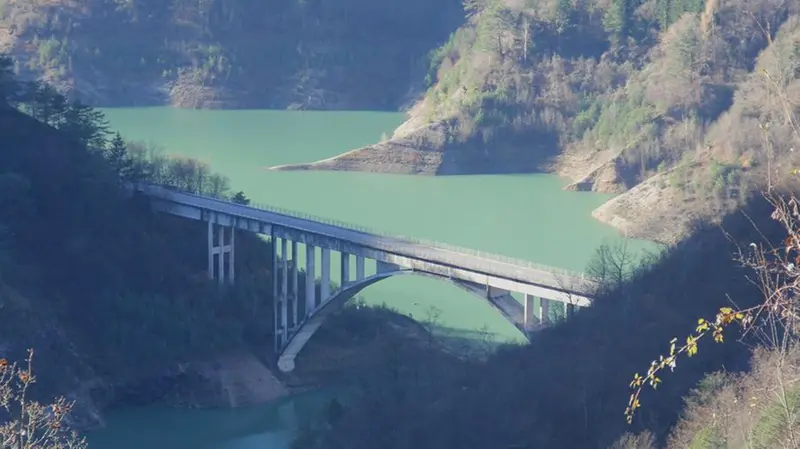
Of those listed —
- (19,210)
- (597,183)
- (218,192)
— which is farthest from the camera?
(597,183)

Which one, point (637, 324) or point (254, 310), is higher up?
point (637, 324)

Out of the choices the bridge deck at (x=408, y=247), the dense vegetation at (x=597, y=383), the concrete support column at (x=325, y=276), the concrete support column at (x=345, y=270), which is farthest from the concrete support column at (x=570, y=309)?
the concrete support column at (x=325, y=276)

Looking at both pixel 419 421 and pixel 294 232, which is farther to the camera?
pixel 294 232

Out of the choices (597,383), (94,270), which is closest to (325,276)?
(94,270)

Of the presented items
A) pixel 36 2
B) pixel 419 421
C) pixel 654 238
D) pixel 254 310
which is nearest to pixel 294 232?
pixel 254 310

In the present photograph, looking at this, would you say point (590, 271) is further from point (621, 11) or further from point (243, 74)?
point (243, 74)

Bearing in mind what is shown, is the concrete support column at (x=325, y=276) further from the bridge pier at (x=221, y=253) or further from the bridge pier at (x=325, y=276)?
the bridge pier at (x=221, y=253)

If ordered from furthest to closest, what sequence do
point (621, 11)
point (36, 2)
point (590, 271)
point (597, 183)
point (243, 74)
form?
point (243, 74)
point (36, 2)
point (621, 11)
point (597, 183)
point (590, 271)

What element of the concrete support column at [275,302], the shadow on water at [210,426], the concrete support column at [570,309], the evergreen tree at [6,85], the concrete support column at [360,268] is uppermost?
the evergreen tree at [6,85]

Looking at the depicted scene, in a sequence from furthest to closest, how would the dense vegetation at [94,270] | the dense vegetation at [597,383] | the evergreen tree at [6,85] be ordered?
1. the evergreen tree at [6,85]
2. the dense vegetation at [94,270]
3. the dense vegetation at [597,383]
